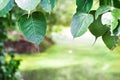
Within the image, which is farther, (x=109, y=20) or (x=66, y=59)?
(x=66, y=59)

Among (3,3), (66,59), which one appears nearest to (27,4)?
(3,3)

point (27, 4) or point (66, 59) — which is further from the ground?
point (27, 4)

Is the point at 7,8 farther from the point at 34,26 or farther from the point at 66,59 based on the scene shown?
the point at 66,59

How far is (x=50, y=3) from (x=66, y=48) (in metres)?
8.99

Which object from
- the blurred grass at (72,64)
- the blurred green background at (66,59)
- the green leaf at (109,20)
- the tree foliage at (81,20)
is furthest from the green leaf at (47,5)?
the blurred grass at (72,64)

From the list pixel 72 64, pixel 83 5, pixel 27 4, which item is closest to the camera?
pixel 27 4

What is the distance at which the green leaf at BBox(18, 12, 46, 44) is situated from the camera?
2.31 ft

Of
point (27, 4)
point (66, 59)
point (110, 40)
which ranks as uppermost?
point (27, 4)

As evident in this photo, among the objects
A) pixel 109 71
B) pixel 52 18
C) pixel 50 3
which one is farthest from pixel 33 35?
pixel 52 18

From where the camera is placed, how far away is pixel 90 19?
72 centimetres

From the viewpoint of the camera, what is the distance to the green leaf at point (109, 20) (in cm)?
68

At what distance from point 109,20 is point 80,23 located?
6cm

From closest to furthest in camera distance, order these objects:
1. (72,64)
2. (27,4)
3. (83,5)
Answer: (27,4) → (83,5) → (72,64)

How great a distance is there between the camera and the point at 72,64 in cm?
784
